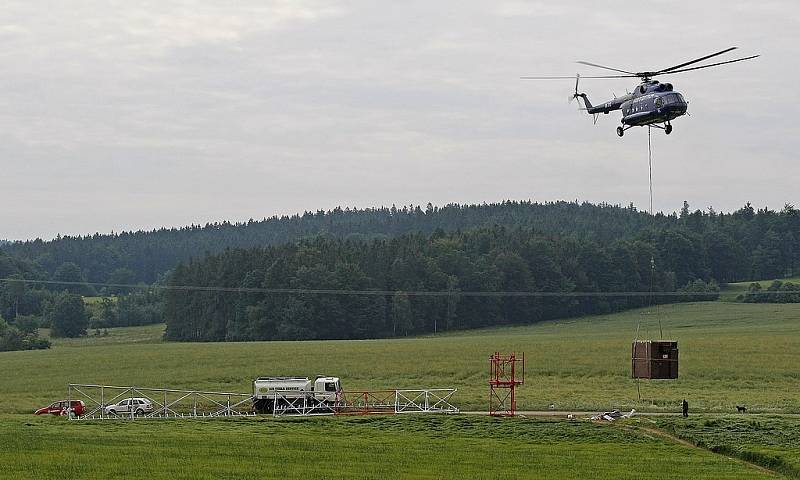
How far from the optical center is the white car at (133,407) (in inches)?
2427

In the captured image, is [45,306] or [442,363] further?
[45,306]

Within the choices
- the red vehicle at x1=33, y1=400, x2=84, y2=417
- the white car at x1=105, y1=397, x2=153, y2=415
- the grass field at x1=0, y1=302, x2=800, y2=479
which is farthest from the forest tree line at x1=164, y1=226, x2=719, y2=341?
the white car at x1=105, y1=397, x2=153, y2=415

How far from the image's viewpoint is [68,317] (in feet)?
578

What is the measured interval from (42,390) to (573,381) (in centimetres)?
3406

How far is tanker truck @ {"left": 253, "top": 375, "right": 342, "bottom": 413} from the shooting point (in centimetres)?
6359

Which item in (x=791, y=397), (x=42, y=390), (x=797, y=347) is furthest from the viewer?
(x=797, y=347)

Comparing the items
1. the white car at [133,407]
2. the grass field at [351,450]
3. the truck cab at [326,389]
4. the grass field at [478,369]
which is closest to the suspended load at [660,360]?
the grass field at [351,450]

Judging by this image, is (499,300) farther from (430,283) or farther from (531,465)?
(531,465)

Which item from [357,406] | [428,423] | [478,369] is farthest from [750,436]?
[478,369]

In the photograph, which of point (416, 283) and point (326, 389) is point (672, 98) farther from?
point (416, 283)

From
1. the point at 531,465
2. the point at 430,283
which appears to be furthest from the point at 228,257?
the point at 531,465

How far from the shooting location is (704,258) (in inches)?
7441

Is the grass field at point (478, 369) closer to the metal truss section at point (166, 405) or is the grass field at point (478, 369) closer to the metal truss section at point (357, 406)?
the metal truss section at point (357, 406)

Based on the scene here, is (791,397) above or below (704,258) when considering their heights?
below
